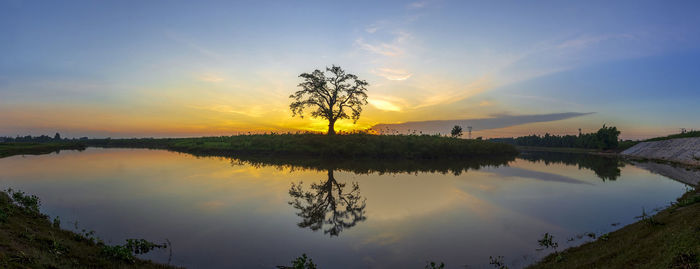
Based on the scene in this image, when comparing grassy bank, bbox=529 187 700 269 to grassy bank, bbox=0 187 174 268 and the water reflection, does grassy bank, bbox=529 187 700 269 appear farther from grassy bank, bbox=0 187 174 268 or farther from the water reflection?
the water reflection

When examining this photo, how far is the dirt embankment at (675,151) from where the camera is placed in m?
51.5

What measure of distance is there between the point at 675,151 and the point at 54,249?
92375 mm

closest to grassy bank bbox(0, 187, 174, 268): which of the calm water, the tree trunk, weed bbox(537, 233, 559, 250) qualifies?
the calm water

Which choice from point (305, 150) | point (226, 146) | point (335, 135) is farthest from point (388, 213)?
point (226, 146)

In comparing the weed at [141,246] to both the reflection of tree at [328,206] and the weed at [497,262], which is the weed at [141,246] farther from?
the weed at [497,262]

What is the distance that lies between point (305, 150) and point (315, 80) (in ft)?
45.9

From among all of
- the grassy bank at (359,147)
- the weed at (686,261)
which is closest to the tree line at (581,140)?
the grassy bank at (359,147)

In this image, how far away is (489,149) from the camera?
196 feet

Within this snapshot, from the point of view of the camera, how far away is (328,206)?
15.6 metres

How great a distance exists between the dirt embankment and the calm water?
42.9 meters

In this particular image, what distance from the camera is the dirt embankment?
51.5 metres

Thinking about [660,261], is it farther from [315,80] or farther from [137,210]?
[315,80]

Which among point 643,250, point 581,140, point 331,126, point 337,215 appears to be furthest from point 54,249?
point 581,140

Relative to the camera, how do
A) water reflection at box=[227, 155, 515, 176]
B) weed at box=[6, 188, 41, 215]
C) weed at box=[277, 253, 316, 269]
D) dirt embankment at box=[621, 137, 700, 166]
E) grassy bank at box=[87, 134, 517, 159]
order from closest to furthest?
weed at box=[277, 253, 316, 269], weed at box=[6, 188, 41, 215], water reflection at box=[227, 155, 515, 176], grassy bank at box=[87, 134, 517, 159], dirt embankment at box=[621, 137, 700, 166]
